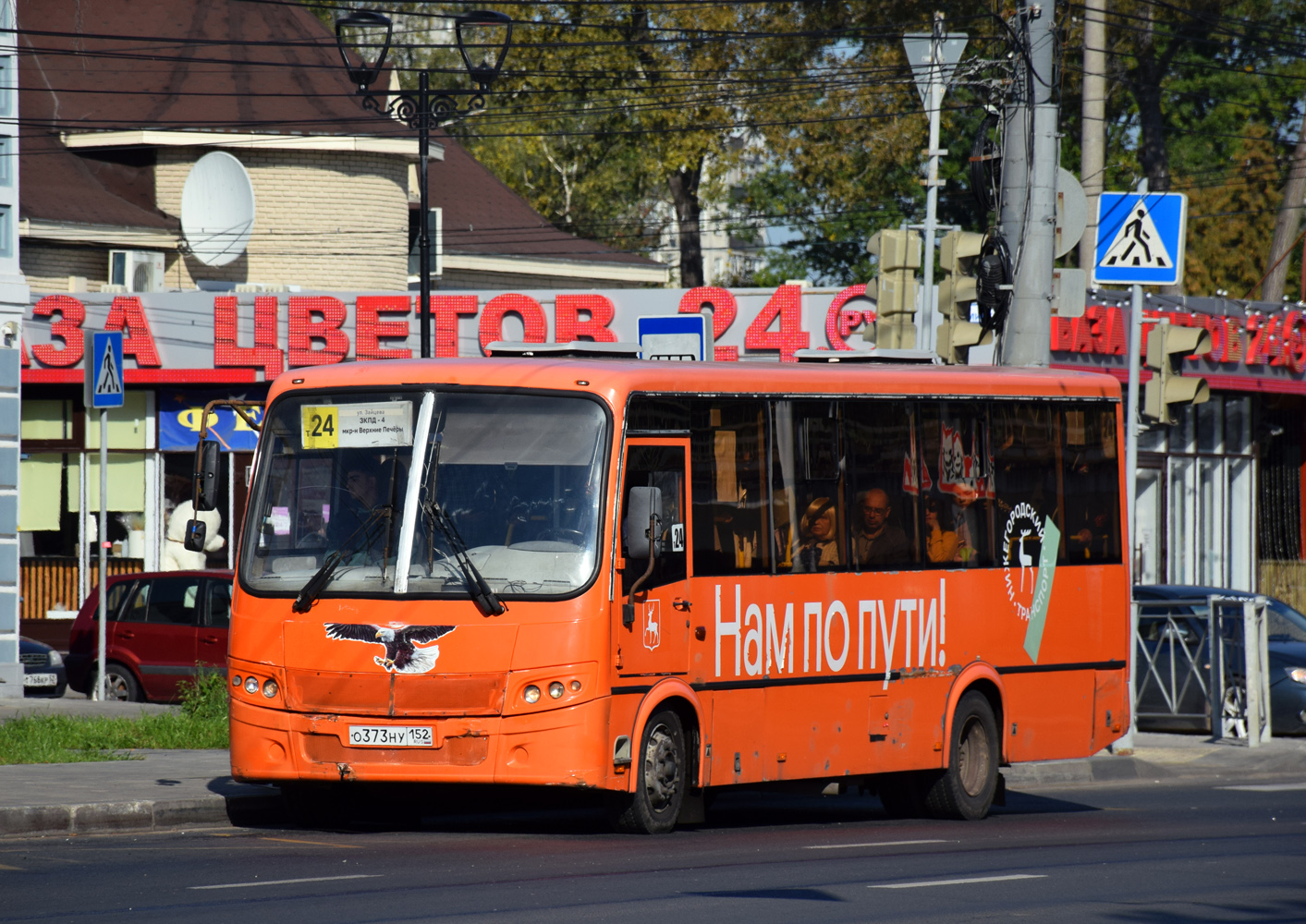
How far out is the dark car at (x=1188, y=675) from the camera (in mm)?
21109

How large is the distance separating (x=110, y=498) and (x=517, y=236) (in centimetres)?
1640

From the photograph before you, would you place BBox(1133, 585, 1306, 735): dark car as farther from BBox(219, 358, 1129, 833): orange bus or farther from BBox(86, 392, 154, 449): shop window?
BBox(86, 392, 154, 449): shop window

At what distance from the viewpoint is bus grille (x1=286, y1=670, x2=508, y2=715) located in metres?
11.1

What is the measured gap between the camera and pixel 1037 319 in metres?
17.8

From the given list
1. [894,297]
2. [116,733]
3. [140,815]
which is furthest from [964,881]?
[894,297]

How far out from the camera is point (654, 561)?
1161 cm

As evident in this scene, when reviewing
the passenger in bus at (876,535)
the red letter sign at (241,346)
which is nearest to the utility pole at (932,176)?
the red letter sign at (241,346)

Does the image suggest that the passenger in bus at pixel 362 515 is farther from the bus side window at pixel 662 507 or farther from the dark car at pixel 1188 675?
the dark car at pixel 1188 675

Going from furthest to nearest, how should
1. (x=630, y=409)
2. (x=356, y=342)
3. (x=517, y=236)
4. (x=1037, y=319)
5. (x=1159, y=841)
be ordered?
(x=517, y=236), (x=356, y=342), (x=1037, y=319), (x=1159, y=841), (x=630, y=409)

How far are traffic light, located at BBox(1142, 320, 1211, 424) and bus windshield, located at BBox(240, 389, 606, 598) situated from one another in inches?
321

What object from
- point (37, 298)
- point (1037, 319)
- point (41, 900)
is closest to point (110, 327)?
point (37, 298)

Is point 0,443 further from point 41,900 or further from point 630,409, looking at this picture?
point 41,900

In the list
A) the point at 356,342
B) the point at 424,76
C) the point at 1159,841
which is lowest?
the point at 1159,841

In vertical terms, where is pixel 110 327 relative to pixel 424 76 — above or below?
below
